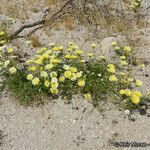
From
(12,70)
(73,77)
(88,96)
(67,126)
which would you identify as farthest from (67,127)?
(12,70)

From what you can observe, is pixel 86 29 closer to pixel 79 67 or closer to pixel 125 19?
pixel 125 19

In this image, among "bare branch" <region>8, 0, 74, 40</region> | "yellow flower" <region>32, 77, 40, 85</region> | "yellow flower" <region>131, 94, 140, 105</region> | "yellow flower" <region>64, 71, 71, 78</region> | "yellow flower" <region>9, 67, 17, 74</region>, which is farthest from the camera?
"bare branch" <region>8, 0, 74, 40</region>

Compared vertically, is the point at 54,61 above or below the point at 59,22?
above

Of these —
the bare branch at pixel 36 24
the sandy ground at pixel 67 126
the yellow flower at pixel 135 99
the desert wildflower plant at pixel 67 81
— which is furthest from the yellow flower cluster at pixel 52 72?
the bare branch at pixel 36 24

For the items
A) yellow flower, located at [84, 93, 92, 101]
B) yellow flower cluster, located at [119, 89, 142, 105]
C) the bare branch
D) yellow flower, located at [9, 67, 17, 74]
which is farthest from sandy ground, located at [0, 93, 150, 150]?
the bare branch

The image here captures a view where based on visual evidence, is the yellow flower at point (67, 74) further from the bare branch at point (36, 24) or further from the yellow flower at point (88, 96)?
the bare branch at point (36, 24)

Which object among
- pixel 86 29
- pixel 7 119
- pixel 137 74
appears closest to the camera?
pixel 7 119

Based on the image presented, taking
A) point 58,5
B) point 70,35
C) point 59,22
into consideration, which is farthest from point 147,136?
point 58,5

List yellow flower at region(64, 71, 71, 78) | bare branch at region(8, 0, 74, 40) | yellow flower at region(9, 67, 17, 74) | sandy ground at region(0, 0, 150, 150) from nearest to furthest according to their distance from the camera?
sandy ground at region(0, 0, 150, 150), yellow flower at region(64, 71, 71, 78), yellow flower at region(9, 67, 17, 74), bare branch at region(8, 0, 74, 40)

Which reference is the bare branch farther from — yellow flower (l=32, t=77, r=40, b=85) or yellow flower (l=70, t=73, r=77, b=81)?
yellow flower (l=70, t=73, r=77, b=81)

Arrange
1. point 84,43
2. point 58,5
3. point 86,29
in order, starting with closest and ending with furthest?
point 84,43 < point 86,29 < point 58,5

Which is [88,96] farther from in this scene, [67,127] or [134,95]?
[134,95]
